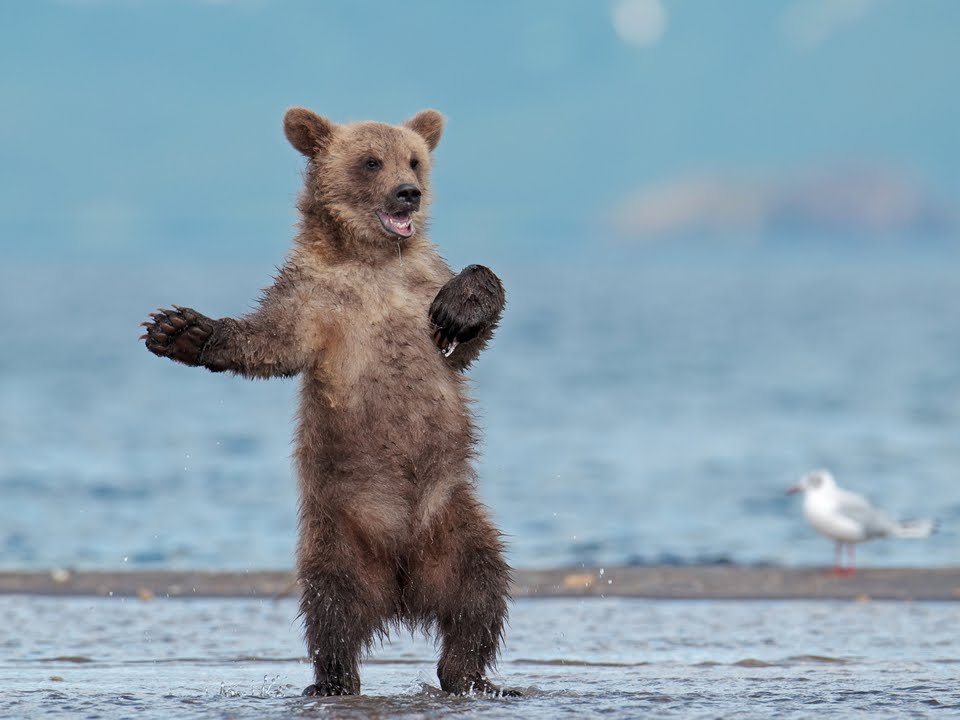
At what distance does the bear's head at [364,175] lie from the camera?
6.84 metres

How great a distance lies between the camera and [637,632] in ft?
28.2

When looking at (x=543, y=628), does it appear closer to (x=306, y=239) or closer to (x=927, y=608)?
(x=927, y=608)

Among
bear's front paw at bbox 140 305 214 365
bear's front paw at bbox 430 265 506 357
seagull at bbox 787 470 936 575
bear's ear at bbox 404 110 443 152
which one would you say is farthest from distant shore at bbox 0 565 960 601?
bear's front paw at bbox 140 305 214 365

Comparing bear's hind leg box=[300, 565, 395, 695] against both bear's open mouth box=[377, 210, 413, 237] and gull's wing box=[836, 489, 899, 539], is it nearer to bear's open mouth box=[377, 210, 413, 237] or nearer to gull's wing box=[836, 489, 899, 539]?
bear's open mouth box=[377, 210, 413, 237]

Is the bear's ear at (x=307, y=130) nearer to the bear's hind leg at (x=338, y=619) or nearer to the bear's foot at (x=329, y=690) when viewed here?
the bear's hind leg at (x=338, y=619)

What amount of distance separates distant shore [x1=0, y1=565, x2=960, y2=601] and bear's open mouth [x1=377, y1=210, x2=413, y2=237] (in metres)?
3.45

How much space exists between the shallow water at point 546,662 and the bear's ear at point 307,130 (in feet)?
7.08

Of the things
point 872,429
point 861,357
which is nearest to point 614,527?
point 872,429

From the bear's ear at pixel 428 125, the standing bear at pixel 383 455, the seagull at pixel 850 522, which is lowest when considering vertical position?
the standing bear at pixel 383 455

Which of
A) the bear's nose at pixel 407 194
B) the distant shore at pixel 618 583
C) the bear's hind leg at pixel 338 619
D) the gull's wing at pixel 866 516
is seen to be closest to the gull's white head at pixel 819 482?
the gull's wing at pixel 866 516

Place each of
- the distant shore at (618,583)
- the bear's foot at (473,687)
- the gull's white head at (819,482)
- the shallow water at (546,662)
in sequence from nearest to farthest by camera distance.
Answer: the shallow water at (546,662)
the bear's foot at (473,687)
the distant shore at (618,583)
the gull's white head at (819,482)

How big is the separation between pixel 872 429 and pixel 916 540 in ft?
31.6

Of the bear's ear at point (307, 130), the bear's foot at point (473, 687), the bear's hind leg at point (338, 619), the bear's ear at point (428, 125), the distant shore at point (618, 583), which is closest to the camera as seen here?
the bear's hind leg at point (338, 619)

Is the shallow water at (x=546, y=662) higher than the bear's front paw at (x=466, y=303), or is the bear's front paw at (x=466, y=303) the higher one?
the bear's front paw at (x=466, y=303)
